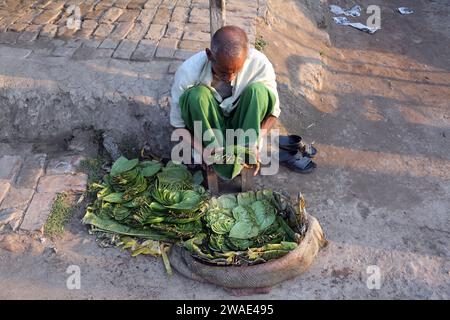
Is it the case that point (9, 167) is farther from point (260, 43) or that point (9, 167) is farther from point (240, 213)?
point (260, 43)

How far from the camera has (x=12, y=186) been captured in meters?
3.56

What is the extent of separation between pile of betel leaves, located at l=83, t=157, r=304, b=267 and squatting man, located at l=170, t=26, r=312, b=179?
0.25 metres

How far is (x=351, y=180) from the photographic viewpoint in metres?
3.82

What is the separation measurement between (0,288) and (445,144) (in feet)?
11.5

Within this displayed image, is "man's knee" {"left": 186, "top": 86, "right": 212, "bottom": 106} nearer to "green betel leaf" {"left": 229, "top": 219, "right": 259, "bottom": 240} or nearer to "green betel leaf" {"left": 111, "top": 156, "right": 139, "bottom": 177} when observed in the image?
"green betel leaf" {"left": 111, "top": 156, "right": 139, "bottom": 177}

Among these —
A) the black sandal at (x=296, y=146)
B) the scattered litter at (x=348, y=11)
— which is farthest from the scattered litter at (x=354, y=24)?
the black sandal at (x=296, y=146)

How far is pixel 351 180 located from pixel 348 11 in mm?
3562

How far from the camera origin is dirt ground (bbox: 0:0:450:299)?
3.00m

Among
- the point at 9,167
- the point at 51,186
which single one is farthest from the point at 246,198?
the point at 9,167

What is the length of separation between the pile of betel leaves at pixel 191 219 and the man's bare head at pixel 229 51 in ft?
2.85

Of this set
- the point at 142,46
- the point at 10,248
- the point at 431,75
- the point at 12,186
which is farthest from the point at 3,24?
the point at 431,75

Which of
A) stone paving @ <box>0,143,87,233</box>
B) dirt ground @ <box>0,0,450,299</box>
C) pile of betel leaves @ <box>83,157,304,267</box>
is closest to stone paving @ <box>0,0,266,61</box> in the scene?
dirt ground @ <box>0,0,450,299</box>

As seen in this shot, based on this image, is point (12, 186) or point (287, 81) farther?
point (287, 81)
